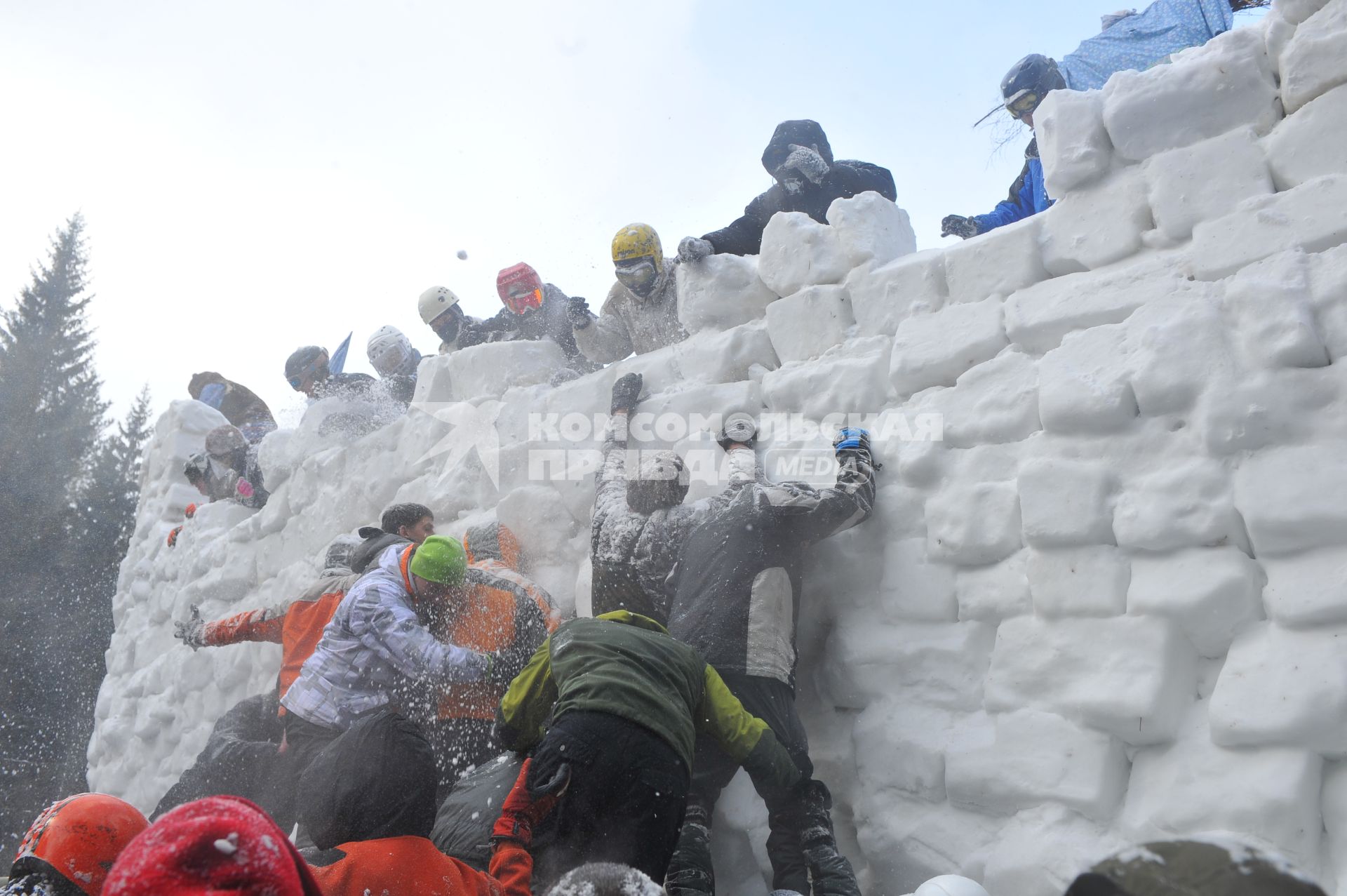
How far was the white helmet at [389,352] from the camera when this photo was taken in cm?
538

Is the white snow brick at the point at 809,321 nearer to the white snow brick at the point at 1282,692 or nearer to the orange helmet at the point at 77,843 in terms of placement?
the white snow brick at the point at 1282,692

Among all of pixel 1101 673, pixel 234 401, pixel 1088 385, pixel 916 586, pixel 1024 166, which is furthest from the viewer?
pixel 234 401

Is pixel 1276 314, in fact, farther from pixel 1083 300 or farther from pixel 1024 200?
pixel 1024 200

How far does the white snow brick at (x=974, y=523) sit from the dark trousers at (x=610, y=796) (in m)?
0.99

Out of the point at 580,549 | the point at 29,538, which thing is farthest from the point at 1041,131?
Answer: the point at 29,538

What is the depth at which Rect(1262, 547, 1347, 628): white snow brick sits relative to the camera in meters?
1.76

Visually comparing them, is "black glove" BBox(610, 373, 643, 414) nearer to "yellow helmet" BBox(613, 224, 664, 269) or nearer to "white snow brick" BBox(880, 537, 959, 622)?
"yellow helmet" BBox(613, 224, 664, 269)

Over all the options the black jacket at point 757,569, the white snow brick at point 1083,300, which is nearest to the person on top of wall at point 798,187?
the white snow brick at point 1083,300

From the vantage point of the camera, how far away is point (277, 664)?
14.2 ft

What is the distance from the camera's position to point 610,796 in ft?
5.86

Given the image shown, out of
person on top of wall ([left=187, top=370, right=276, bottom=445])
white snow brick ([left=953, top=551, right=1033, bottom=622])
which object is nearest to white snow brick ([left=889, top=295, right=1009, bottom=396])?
white snow brick ([left=953, top=551, right=1033, bottom=622])

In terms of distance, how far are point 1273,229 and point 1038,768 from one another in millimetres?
1359

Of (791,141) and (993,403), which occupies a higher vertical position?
(791,141)

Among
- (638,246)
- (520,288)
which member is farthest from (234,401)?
(638,246)
